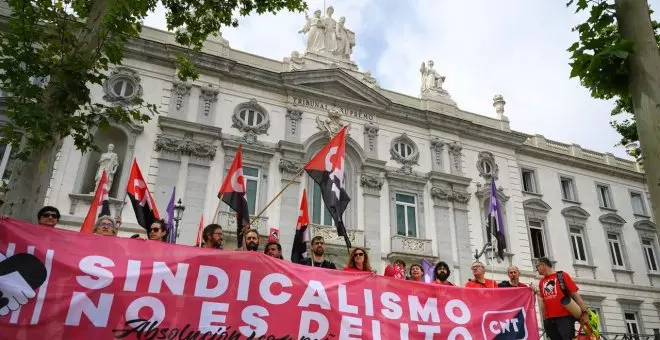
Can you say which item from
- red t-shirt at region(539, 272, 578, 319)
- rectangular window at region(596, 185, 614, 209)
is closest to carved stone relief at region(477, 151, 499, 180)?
rectangular window at region(596, 185, 614, 209)

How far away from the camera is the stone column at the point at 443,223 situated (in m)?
19.7

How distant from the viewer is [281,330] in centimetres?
550

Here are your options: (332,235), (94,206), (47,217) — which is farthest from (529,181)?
(47,217)

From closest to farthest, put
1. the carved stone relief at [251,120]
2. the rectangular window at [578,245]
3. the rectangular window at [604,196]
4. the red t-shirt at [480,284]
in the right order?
the red t-shirt at [480,284] < the carved stone relief at [251,120] < the rectangular window at [578,245] < the rectangular window at [604,196]

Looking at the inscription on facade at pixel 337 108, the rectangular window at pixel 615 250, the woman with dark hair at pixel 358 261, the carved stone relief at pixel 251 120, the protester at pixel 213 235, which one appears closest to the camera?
the protester at pixel 213 235

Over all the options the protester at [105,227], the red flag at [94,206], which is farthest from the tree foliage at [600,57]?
the red flag at [94,206]

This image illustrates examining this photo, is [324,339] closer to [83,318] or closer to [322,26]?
[83,318]

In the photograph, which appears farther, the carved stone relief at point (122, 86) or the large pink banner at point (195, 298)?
the carved stone relief at point (122, 86)

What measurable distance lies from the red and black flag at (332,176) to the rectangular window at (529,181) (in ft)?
58.1

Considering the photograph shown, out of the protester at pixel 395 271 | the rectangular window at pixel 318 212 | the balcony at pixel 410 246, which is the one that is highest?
the rectangular window at pixel 318 212

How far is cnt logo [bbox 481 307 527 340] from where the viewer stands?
21.4 feet

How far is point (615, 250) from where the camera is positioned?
80.8 feet

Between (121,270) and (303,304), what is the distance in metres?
2.14

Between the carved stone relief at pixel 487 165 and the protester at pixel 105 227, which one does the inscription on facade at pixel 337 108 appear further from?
the protester at pixel 105 227
